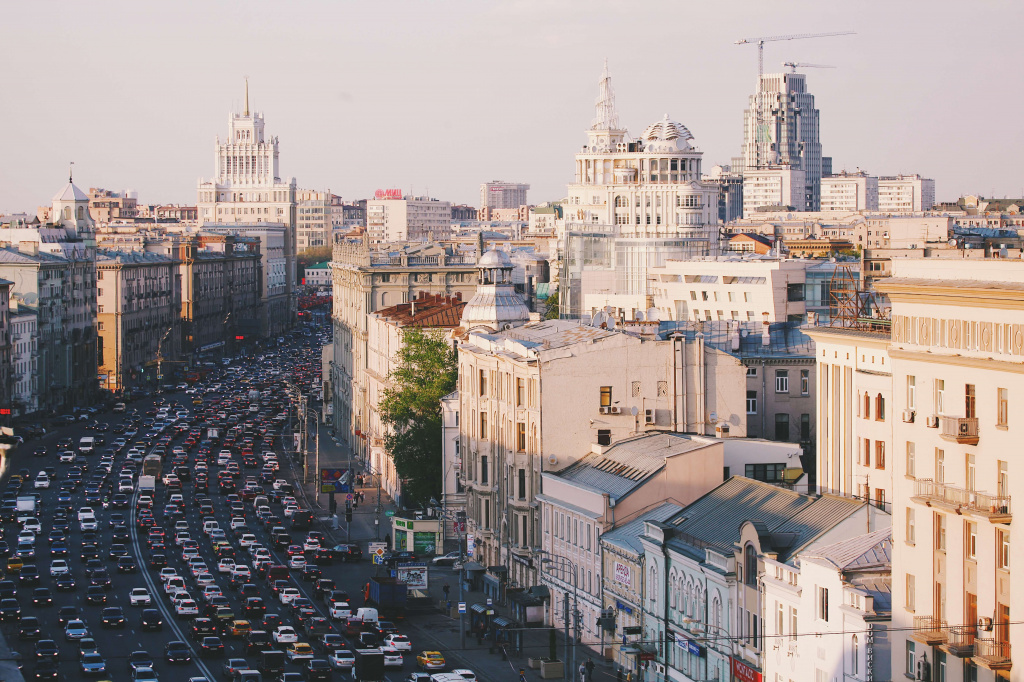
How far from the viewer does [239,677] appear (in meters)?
65.6

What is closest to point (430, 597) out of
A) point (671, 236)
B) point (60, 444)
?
point (60, 444)

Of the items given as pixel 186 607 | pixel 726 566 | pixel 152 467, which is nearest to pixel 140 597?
pixel 186 607

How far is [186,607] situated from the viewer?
7825 cm

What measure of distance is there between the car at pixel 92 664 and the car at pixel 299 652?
677cm

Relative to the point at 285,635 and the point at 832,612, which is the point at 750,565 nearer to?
the point at 832,612

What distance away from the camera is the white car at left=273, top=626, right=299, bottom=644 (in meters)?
72.2

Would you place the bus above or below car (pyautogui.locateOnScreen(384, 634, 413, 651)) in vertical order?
above

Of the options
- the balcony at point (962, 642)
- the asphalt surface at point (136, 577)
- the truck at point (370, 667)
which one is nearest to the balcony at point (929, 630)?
the balcony at point (962, 642)

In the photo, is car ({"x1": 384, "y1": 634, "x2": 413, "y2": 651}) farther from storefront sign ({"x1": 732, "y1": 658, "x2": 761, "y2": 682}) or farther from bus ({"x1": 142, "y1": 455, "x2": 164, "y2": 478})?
bus ({"x1": 142, "y1": 455, "x2": 164, "y2": 478})

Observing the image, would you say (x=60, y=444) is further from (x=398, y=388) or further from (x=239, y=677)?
(x=239, y=677)

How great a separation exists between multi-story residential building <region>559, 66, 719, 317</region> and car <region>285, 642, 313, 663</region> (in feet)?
294

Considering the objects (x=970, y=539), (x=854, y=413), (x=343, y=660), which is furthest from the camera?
(x=854, y=413)

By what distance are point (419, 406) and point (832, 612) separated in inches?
2212

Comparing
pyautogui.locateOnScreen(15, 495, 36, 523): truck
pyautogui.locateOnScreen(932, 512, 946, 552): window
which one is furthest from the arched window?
pyautogui.locateOnScreen(15, 495, 36, 523): truck
